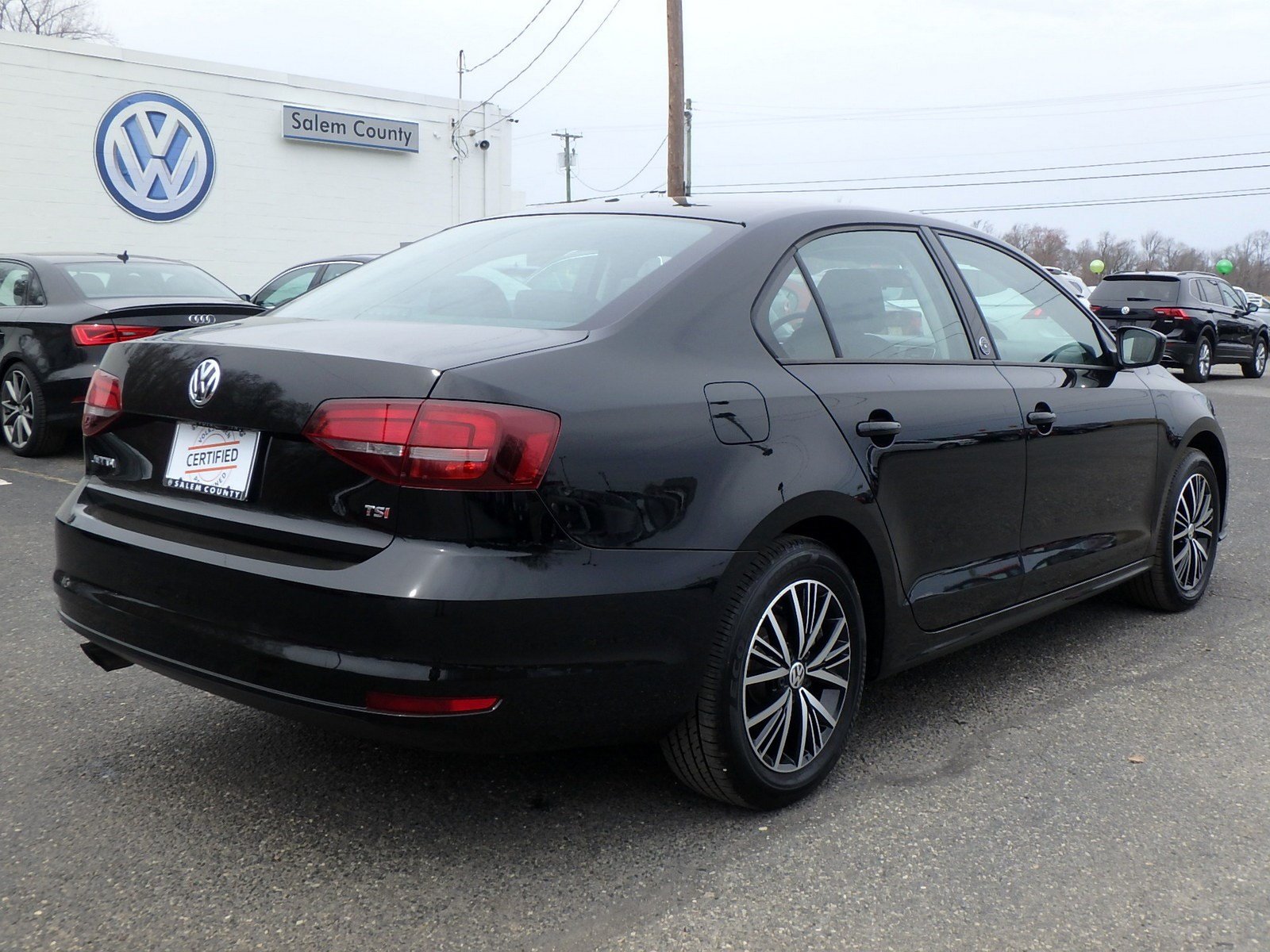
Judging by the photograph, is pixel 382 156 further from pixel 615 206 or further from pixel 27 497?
pixel 615 206

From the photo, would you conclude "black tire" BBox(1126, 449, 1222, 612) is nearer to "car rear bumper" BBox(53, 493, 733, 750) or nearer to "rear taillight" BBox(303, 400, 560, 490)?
"car rear bumper" BBox(53, 493, 733, 750)

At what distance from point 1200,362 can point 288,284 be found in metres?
14.3

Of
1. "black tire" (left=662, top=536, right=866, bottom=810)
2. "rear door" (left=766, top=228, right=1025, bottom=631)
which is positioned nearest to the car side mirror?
"rear door" (left=766, top=228, right=1025, bottom=631)

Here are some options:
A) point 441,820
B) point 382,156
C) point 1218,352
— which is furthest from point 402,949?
point 382,156

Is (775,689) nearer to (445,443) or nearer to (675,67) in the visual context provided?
(445,443)

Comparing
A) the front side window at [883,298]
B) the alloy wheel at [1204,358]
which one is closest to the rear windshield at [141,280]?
the front side window at [883,298]

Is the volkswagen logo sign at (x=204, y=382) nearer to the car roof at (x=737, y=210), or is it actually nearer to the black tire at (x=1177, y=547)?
the car roof at (x=737, y=210)

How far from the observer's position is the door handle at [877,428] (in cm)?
326

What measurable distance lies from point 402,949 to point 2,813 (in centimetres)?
123

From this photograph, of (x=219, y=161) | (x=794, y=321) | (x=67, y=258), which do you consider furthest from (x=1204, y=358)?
(x=794, y=321)

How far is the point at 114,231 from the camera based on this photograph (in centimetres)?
2106

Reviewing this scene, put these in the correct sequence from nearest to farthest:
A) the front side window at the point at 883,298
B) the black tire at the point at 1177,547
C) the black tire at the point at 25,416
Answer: the front side window at the point at 883,298
the black tire at the point at 1177,547
the black tire at the point at 25,416

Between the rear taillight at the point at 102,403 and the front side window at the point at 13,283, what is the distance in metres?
6.60

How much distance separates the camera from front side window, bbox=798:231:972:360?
3438 millimetres
